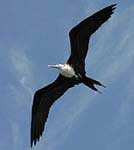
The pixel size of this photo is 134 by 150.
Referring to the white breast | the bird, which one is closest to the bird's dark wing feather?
the bird

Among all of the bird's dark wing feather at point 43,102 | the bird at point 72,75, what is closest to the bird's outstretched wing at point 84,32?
the bird at point 72,75

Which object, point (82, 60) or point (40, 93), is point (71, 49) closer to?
point (82, 60)

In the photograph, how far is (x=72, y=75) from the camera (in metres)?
44.7

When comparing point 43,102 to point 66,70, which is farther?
point 43,102

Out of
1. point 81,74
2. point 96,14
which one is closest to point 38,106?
point 81,74

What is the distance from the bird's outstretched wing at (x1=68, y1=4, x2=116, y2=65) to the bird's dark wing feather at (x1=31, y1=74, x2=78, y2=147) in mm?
2111

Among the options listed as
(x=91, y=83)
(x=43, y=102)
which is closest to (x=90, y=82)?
(x=91, y=83)

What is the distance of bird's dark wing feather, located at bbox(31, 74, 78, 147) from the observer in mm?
46281

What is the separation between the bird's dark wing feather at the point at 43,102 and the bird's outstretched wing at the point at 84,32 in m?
2.11

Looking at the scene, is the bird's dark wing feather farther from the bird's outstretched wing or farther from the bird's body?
the bird's outstretched wing

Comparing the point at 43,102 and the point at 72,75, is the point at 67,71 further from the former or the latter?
the point at 43,102

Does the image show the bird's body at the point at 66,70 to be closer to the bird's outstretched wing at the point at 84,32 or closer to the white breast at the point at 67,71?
the white breast at the point at 67,71

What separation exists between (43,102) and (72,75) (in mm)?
3238

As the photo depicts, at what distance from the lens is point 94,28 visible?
1735 inches
